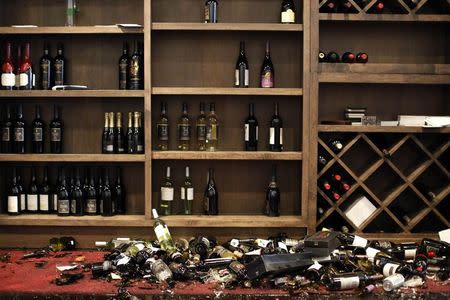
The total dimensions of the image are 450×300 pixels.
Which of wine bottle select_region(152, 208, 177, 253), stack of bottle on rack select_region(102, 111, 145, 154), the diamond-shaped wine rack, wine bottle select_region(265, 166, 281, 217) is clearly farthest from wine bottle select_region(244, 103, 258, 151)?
wine bottle select_region(152, 208, 177, 253)

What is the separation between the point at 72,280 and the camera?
3.19m

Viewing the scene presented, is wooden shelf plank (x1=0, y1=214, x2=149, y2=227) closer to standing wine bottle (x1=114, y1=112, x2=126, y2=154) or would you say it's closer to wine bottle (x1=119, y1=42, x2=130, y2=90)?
standing wine bottle (x1=114, y1=112, x2=126, y2=154)

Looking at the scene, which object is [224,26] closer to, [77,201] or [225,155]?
[225,155]

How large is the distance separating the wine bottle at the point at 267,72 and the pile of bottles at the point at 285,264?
1131 mm

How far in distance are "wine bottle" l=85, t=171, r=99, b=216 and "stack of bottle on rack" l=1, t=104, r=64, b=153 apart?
319 millimetres

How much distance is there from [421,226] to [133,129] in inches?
81.1

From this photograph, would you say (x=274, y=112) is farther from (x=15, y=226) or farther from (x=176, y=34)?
(x=15, y=226)

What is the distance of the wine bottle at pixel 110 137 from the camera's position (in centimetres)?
445

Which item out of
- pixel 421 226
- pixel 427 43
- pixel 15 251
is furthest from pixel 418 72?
pixel 15 251

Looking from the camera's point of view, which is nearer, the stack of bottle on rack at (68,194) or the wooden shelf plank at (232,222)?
the wooden shelf plank at (232,222)

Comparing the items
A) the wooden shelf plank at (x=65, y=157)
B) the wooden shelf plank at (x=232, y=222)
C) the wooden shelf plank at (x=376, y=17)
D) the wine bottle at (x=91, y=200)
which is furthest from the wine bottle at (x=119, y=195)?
the wooden shelf plank at (x=376, y=17)

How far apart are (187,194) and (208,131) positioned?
1.45 ft

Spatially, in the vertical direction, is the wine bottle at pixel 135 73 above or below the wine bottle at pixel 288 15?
below

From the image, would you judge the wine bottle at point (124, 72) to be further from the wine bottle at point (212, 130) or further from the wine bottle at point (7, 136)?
the wine bottle at point (7, 136)
